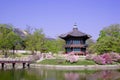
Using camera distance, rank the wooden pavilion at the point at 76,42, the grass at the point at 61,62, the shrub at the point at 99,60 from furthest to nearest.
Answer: the wooden pavilion at the point at 76,42
the shrub at the point at 99,60
the grass at the point at 61,62

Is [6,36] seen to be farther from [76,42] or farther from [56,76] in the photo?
[56,76]

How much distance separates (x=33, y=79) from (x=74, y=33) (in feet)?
119

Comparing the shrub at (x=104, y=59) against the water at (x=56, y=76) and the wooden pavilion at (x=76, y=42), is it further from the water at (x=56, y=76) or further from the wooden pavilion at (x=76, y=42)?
the water at (x=56, y=76)

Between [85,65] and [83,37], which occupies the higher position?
[83,37]

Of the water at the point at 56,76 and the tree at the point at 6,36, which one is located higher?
the tree at the point at 6,36

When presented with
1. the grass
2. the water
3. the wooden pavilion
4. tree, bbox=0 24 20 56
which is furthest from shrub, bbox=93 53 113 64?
tree, bbox=0 24 20 56

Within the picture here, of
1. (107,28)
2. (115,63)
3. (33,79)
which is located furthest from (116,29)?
(33,79)

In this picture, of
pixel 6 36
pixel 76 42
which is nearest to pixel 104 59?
pixel 76 42

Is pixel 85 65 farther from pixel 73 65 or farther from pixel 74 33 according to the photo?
pixel 74 33

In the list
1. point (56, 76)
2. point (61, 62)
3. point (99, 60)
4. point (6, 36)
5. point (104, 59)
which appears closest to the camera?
point (56, 76)

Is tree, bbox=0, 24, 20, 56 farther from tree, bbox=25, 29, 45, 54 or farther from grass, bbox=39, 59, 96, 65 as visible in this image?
grass, bbox=39, 59, 96, 65

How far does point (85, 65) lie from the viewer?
4638 centimetres

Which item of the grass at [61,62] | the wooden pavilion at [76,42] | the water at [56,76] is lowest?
the water at [56,76]

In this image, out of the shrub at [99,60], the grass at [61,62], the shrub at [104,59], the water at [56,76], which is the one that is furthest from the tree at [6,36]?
the water at [56,76]
